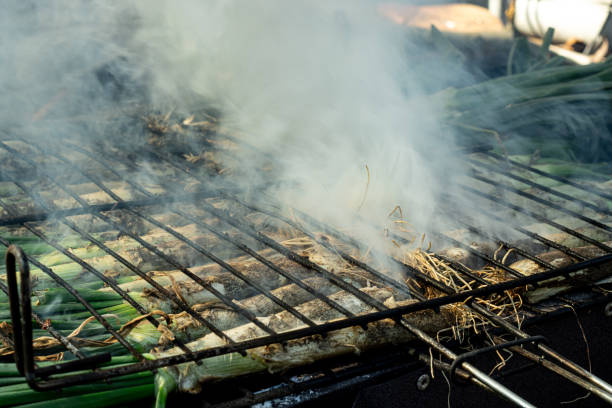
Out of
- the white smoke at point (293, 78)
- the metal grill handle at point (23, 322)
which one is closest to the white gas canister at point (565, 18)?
the white smoke at point (293, 78)

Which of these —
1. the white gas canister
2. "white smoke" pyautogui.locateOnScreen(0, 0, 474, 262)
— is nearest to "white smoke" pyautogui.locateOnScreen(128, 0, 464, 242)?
"white smoke" pyautogui.locateOnScreen(0, 0, 474, 262)

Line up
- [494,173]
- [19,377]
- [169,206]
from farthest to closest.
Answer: [494,173] → [169,206] → [19,377]

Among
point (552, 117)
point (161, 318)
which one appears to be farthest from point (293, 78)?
point (161, 318)

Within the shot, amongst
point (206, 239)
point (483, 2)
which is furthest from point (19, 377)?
point (483, 2)

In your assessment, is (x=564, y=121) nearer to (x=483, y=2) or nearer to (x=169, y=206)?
(x=169, y=206)

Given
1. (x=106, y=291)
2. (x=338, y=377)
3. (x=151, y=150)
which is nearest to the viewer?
(x=338, y=377)

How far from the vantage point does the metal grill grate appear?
1783 millimetres

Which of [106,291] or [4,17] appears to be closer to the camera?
[106,291]

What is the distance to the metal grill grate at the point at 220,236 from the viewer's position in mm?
1783

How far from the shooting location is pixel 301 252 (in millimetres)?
2715

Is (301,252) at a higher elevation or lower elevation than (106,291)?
lower

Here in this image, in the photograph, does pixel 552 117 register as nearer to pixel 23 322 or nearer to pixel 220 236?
pixel 220 236

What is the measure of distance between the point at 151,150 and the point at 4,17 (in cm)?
205

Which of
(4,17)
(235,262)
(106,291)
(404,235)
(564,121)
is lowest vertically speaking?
(564,121)
